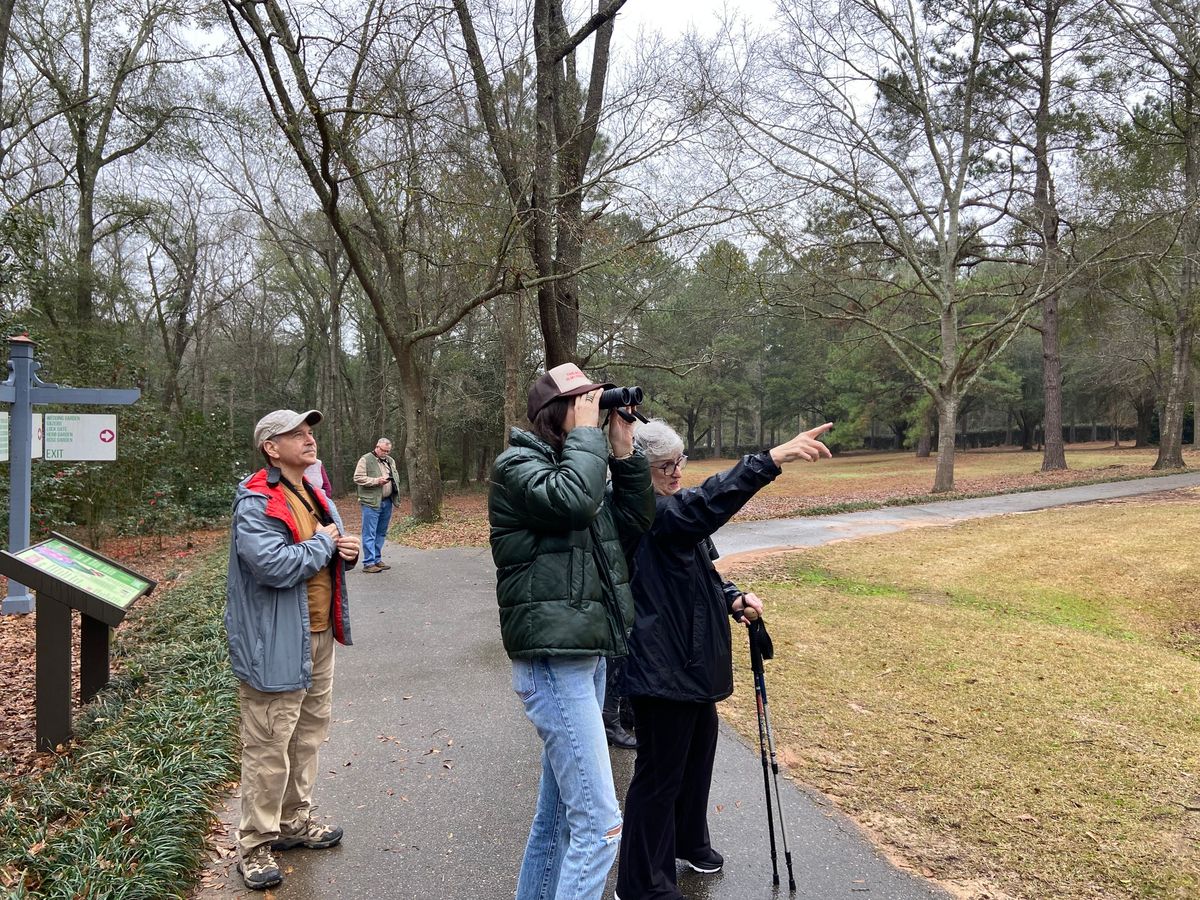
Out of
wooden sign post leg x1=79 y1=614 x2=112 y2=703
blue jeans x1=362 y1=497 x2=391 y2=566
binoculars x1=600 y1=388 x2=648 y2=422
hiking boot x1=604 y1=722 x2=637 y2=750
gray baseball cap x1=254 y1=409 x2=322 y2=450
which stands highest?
binoculars x1=600 y1=388 x2=648 y2=422

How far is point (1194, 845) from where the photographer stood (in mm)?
3283

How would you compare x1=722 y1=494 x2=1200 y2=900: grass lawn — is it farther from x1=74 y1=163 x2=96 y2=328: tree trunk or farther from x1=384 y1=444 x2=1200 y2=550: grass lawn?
x1=74 y1=163 x2=96 y2=328: tree trunk

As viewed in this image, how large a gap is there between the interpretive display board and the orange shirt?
172cm

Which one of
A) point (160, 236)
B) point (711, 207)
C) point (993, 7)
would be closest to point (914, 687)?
point (711, 207)

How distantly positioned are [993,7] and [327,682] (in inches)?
936

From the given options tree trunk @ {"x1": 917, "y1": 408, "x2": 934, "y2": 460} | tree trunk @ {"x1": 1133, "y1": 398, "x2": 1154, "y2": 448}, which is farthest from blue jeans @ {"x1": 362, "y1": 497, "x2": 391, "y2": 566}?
tree trunk @ {"x1": 1133, "y1": 398, "x2": 1154, "y2": 448}

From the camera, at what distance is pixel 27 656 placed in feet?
23.1

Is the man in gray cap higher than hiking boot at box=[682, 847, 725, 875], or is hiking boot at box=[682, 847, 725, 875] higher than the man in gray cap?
the man in gray cap

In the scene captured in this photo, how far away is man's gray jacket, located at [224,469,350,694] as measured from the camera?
2.93 meters

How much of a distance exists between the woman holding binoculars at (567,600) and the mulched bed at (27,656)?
3.70m

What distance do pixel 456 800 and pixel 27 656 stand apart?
5625 mm

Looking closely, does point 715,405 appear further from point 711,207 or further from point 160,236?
point 711,207

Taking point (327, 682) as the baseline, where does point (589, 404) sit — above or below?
above

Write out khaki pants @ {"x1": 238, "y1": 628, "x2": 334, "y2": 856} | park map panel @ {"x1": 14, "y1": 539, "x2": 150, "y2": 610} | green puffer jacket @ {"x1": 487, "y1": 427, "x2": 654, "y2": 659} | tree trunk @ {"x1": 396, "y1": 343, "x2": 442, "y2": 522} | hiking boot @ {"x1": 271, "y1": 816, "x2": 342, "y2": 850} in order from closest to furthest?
→ 1. green puffer jacket @ {"x1": 487, "y1": 427, "x2": 654, "y2": 659}
2. khaki pants @ {"x1": 238, "y1": 628, "x2": 334, "y2": 856}
3. hiking boot @ {"x1": 271, "y1": 816, "x2": 342, "y2": 850}
4. park map panel @ {"x1": 14, "y1": 539, "x2": 150, "y2": 610}
5. tree trunk @ {"x1": 396, "y1": 343, "x2": 442, "y2": 522}
